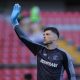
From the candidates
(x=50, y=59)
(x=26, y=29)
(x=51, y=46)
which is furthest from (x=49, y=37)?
(x=26, y=29)

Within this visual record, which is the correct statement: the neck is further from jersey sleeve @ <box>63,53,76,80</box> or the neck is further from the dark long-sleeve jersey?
jersey sleeve @ <box>63,53,76,80</box>

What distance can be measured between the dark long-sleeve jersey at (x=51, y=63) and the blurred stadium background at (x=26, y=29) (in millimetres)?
3250

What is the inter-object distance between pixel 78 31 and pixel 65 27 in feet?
1.59

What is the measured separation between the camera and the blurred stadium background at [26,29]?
10203 millimetres

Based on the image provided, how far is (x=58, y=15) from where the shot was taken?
14.9 meters

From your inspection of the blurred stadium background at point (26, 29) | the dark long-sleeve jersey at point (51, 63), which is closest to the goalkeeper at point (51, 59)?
the dark long-sleeve jersey at point (51, 63)

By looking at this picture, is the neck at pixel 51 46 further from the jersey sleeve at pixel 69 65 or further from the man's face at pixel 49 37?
the jersey sleeve at pixel 69 65

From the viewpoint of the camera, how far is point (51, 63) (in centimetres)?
557

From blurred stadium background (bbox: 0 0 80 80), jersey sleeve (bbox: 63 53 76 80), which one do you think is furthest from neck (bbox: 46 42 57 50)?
blurred stadium background (bbox: 0 0 80 80)

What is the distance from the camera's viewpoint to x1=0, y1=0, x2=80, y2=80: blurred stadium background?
10.2m

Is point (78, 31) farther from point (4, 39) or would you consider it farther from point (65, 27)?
point (4, 39)

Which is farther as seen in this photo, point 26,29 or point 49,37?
point 26,29

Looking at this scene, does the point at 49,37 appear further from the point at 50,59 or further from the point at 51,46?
the point at 50,59

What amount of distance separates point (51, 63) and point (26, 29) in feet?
20.4
